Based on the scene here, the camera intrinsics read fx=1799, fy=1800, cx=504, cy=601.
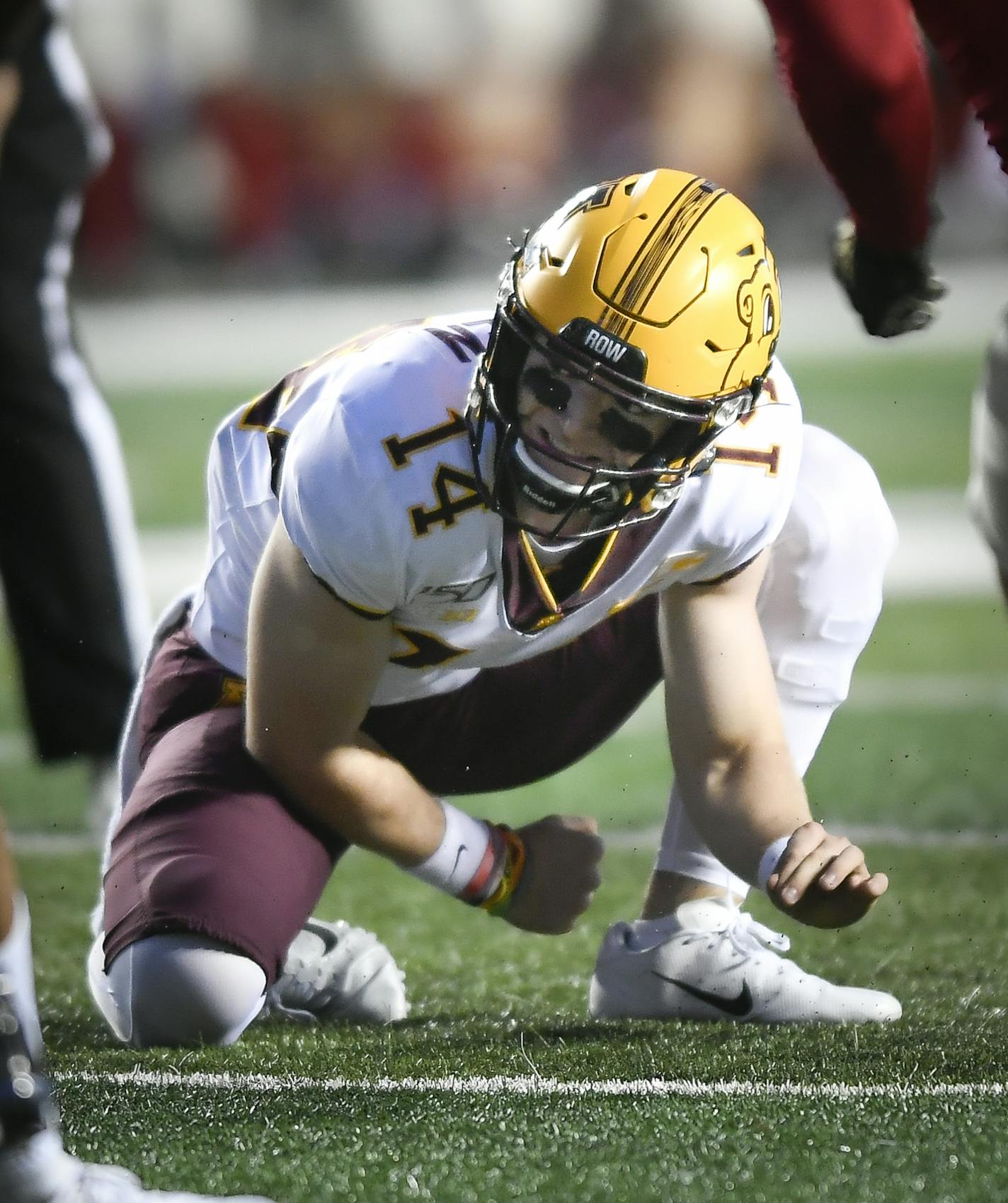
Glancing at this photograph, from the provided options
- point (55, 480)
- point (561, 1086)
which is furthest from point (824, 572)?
point (55, 480)

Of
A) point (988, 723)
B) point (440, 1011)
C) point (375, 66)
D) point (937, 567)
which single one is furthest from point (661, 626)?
point (375, 66)

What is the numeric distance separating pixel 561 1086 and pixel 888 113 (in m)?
1.39

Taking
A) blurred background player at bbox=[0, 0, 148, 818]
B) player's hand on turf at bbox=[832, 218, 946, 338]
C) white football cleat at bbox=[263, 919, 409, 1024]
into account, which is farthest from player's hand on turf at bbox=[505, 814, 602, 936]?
blurred background player at bbox=[0, 0, 148, 818]

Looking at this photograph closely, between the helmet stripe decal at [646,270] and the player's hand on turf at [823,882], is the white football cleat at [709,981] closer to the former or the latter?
the player's hand on turf at [823,882]

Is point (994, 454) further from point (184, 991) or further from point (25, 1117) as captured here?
point (25, 1117)

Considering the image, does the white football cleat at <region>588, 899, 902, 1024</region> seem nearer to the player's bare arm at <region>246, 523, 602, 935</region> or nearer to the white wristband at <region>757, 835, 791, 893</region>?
the player's bare arm at <region>246, 523, 602, 935</region>

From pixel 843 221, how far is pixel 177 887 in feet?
4.55

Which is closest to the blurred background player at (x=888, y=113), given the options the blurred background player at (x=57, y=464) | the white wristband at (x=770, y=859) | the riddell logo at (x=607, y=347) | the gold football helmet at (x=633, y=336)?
the gold football helmet at (x=633, y=336)

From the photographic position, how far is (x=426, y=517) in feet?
6.84

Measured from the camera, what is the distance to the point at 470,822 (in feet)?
7.82

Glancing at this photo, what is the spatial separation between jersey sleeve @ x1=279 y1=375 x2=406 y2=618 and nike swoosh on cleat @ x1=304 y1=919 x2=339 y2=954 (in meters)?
0.68

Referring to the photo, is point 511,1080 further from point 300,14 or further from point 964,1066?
point 300,14

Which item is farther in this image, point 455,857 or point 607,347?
point 455,857

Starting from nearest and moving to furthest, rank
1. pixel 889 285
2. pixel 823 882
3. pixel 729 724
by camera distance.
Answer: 1. pixel 823 882
2. pixel 729 724
3. pixel 889 285
